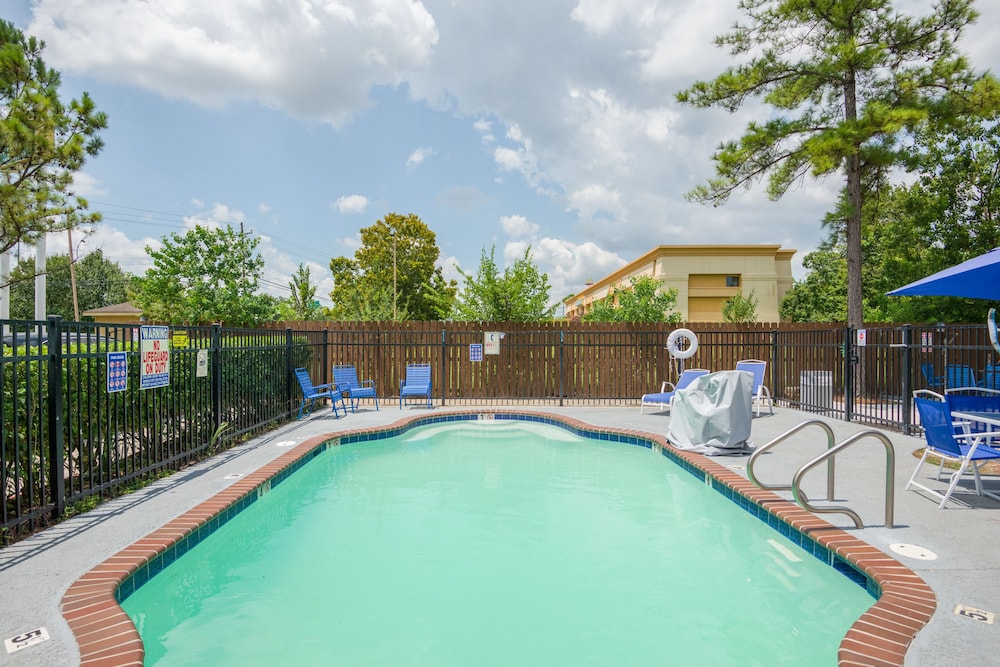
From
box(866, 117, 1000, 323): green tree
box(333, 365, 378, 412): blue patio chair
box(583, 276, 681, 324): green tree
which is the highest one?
box(866, 117, 1000, 323): green tree

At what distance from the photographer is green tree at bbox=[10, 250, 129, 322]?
32594 mm

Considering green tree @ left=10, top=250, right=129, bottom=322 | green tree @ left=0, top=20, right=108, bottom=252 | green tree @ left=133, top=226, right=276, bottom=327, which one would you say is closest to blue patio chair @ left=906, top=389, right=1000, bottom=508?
green tree @ left=0, top=20, right=108, bottom=252

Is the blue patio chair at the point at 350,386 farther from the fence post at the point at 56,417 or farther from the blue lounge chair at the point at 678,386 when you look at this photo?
the fence post at the point at 56,417

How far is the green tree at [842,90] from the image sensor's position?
460 inches

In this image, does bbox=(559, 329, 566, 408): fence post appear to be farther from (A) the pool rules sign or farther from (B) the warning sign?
(A) the pool rules sign

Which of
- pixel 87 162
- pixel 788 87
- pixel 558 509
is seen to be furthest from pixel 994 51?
pixel 87 162

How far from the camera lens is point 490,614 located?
124 inches

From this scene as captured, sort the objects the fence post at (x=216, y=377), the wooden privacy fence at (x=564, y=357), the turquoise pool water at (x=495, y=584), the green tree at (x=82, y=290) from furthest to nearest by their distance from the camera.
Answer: the green tree at (x=82, y=290) < the wooden privacy fence at (x=564, y=357) < the fence post at (x=216, y=377) < the turquoise pool water at (x=495, y=584)

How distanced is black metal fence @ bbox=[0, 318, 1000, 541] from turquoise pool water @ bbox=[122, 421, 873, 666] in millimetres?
1205

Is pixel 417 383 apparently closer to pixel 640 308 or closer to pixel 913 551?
pixel 640 308

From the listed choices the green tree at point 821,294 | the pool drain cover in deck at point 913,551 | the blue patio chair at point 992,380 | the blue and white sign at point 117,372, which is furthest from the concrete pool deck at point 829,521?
the green tree at point 821,294

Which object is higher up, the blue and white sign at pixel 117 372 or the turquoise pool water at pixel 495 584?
the blue and white sign at pixel 117 372

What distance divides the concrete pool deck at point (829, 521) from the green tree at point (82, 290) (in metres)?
34.2

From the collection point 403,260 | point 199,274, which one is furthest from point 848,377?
point 403,260
